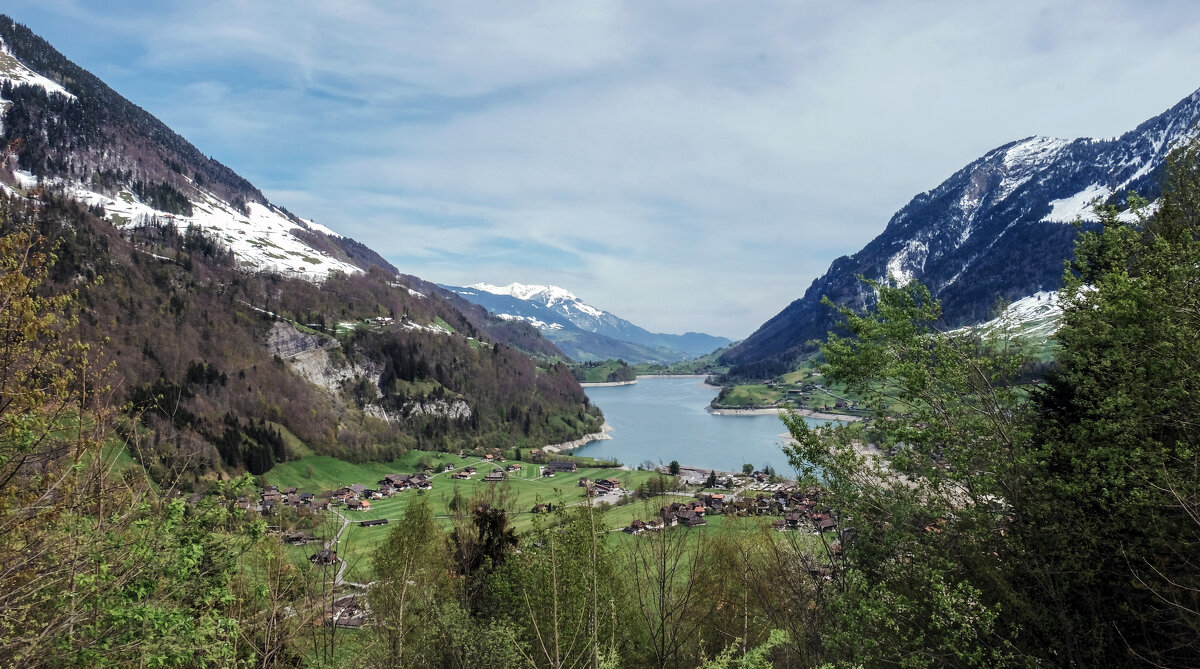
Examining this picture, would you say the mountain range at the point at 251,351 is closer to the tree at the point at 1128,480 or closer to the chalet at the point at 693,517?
the chalet at the point at 693,517

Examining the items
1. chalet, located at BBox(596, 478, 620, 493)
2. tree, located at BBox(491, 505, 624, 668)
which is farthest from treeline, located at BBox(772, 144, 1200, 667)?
chalet, located at BBox(596, 478, 620, 493)

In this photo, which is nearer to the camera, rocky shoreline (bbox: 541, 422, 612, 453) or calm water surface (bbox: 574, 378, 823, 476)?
calm water surface (bbox: 574, 378, 823, 476)

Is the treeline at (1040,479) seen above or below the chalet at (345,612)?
above

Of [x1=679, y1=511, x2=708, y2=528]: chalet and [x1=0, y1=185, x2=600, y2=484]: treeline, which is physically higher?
[x1=0, y1=185, x2=600, y2=484]: treeline

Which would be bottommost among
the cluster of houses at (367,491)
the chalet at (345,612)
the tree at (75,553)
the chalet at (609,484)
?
the cluster of houses at (367,491)

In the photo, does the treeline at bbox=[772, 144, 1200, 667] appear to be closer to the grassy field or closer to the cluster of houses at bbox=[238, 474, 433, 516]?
the grassy field

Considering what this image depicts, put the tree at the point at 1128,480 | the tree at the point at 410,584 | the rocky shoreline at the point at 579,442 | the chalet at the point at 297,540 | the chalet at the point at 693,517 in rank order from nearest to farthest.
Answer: the tree at the point at 1128,480 → the tree at the point at 410,584 → the chalet at the point at 297,540 → the chalet at the point at 693,517 → the rocky shoreline at the point at 579,442

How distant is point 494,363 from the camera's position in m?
191

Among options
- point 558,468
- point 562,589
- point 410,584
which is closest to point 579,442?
point 558,468

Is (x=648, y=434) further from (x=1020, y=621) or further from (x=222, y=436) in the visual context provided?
(x=1020, y=621)

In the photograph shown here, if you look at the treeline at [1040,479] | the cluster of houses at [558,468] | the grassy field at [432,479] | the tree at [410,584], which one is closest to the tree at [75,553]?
the tree at [410,584]

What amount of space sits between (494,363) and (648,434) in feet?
204

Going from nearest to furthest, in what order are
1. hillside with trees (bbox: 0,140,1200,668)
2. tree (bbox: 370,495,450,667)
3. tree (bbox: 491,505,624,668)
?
hillside with trees (bbox: 0,140,1200,668), tree (bbox: 370,495,450,667), tree (bbox: 491,505,624,668)

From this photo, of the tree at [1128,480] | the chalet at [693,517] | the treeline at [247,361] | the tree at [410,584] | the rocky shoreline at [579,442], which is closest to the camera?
the tree at [1128,480]
